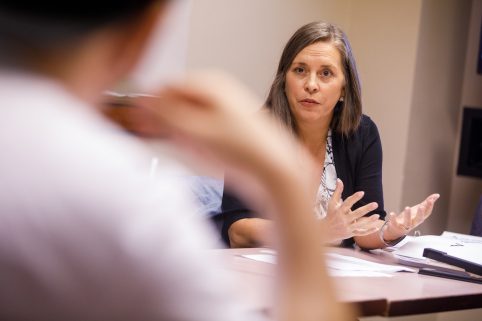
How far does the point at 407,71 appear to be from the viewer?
4.64 m

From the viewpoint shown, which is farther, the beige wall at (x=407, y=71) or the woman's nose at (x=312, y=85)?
the beige wall at (x=407, y=71)

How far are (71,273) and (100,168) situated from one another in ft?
0.22

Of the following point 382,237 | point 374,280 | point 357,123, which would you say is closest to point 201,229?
point 374,280

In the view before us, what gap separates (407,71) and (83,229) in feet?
14.4

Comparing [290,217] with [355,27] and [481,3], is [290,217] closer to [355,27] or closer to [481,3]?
[355,27]

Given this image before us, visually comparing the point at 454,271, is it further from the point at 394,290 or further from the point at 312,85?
the point at 312,85

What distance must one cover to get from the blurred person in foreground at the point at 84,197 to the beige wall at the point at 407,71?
12.1ft

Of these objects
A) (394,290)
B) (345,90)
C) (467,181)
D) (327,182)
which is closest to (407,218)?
(327,182)

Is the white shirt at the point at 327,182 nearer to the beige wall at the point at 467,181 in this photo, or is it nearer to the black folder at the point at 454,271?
the black folder at the point at 454,271

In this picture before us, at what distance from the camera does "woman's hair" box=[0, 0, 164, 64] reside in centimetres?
47

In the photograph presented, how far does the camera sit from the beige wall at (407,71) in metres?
4.36

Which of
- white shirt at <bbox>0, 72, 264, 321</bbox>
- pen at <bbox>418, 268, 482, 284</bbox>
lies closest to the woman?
pen at <bbox>418, 268, 482, 284</bbox>

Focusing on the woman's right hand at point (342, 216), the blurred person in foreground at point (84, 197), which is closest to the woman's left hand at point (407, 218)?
the woman's right hand at point (342, 216)

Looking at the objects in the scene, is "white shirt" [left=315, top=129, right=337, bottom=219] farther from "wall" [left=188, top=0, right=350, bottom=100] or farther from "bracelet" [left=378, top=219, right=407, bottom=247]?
"wall" [left=188, top=0, right=350, bottom=100]
